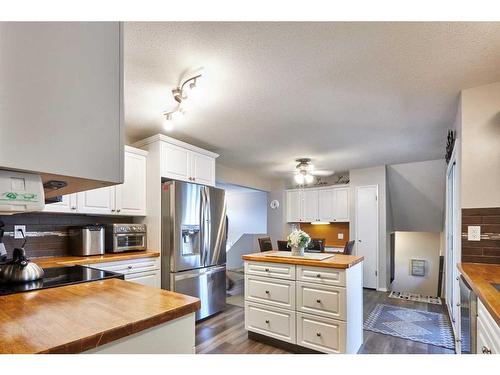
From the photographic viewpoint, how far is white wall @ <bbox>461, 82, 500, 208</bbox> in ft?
7.22

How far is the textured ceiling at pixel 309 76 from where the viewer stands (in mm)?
1603

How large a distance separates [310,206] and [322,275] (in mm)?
3901

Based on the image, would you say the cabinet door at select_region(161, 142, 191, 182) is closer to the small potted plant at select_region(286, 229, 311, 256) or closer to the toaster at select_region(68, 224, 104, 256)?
the toaster at select_region(68, 224, 104, 256)

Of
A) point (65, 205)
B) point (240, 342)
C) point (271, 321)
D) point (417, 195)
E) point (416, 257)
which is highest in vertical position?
point (417, 195)

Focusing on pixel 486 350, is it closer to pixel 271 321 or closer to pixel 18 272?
pixel 271 321

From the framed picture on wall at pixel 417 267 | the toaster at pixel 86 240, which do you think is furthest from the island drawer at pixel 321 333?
the framed picture on wall at pixel 417 267

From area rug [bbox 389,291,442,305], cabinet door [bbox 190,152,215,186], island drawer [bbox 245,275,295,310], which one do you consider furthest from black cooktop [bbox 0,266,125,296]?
area rug [bbox 389,291,442,305]

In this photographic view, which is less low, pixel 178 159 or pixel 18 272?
pixel 178 159

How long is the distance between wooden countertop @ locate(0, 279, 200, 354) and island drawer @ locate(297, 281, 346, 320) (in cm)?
157

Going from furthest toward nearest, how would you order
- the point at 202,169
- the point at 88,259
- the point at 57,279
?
1. the point at 202,169
2. the point at 88,259
3. the point at 57,279

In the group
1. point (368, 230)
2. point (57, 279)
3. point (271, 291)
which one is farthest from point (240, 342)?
point (368, 230)

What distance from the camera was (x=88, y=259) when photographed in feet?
8.87

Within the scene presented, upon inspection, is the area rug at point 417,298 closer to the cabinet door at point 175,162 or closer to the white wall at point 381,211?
the white wall at point 381,211

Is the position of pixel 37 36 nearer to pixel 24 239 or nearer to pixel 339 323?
pixel 339 323
